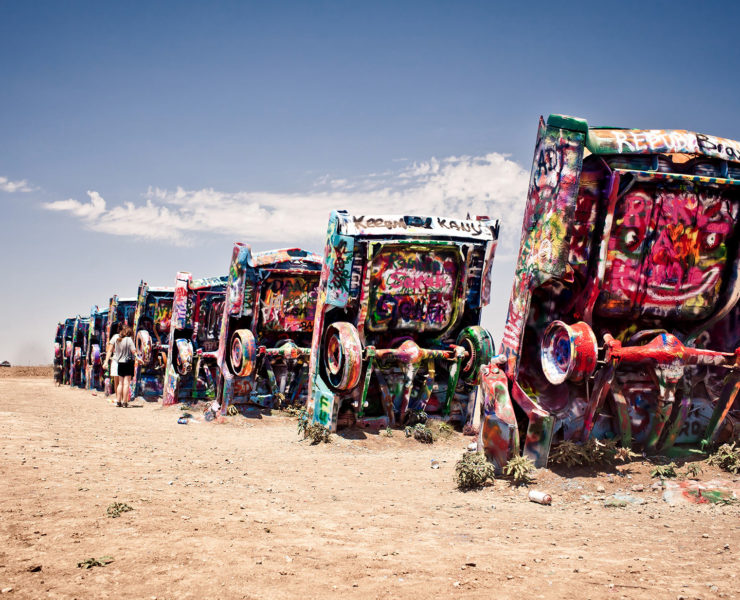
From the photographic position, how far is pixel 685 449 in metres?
5.69

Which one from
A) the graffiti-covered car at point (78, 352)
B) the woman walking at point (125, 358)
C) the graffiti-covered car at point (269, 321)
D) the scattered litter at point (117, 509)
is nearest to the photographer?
the scattered litter at point (117, 509)

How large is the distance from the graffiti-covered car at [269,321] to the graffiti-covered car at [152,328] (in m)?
5.39

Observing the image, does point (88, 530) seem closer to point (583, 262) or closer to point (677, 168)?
point (583, 262)

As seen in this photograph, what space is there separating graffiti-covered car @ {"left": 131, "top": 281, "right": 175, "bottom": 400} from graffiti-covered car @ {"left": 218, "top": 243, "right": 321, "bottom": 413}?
5388 mm

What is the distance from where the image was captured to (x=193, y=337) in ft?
44.5

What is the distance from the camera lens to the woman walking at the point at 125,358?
1326cm

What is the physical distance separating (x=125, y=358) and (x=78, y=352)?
10.5 metres

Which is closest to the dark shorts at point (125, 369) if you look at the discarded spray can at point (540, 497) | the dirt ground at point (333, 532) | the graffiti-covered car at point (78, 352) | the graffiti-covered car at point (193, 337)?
the graffiti-covered car at point (193, 337)

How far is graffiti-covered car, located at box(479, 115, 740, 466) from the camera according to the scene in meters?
5.28

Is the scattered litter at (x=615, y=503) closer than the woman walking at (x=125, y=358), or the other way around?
the scattered litter at (x=615, y=503)

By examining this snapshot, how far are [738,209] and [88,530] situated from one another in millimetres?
5734

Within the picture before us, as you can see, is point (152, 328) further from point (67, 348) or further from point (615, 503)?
point (615, 503)

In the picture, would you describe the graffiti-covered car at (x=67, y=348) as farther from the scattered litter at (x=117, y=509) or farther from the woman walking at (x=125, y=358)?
the scattered litter at (x=117, y=509)

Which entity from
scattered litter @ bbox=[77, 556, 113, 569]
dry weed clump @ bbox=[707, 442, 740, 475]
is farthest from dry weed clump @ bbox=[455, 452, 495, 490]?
scattered litter @ bbox=[77, 556, 113, 569]
